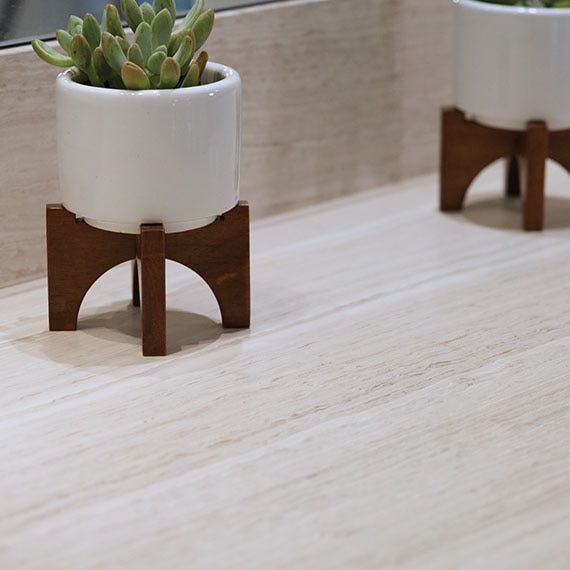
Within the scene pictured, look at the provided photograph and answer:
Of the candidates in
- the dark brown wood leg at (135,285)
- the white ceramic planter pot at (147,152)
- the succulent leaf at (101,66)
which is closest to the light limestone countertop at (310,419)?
the dark brown wood leg at (135,285)

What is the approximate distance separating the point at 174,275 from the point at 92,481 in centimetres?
42

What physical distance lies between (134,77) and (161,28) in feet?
0.19

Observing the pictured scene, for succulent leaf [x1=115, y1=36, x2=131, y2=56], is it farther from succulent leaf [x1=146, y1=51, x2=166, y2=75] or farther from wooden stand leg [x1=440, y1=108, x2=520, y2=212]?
wooden stand leg [x1=440, y1=108, x2=520, y2=212]

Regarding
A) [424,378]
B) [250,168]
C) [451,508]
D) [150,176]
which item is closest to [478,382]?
[424,378]

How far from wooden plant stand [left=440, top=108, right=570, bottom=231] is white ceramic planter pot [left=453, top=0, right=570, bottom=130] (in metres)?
0.03

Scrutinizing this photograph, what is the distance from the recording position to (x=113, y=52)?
951 mm

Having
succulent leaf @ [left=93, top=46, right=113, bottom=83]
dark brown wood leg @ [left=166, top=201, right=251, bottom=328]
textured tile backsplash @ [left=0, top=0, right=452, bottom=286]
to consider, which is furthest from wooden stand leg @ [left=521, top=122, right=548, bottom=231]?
succulent leaf @ [left=93, top=46, right=113, bottom=83]

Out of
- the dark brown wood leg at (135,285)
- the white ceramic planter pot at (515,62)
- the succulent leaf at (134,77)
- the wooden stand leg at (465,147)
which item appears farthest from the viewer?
the wooden stand leg at (465,147)

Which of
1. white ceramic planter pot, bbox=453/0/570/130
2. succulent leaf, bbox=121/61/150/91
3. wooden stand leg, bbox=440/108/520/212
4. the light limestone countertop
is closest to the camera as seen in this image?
the light limestone countertop

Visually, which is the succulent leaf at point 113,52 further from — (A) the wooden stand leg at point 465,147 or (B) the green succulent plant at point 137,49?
(A) the wooden stand leg at point 465,147

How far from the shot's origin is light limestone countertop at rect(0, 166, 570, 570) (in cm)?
74

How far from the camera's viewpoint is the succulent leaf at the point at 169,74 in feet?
3.08

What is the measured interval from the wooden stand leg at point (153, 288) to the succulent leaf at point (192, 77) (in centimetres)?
12

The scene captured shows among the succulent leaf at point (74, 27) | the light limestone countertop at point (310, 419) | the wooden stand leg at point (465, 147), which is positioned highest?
the succulent leaf at point (74, 27)
